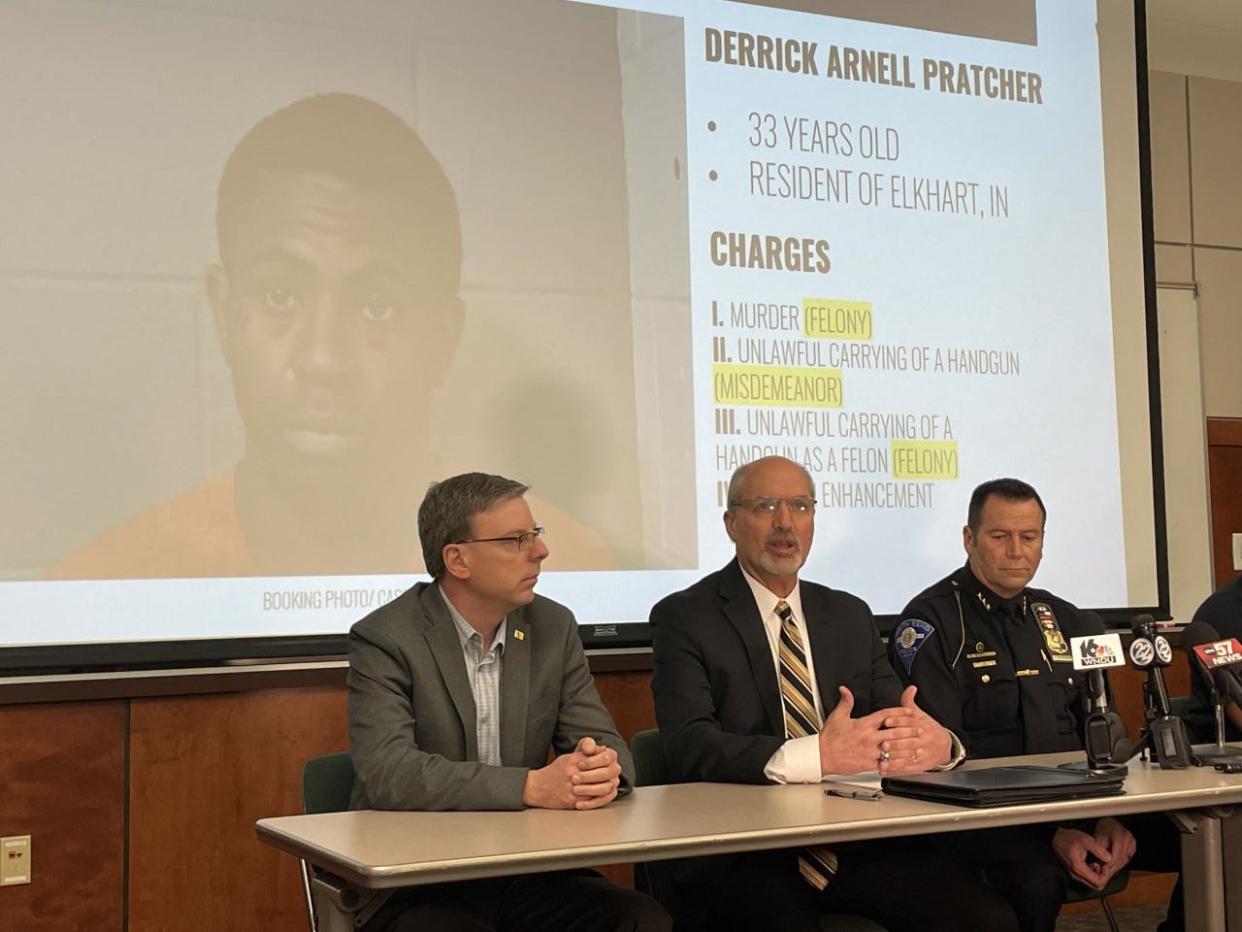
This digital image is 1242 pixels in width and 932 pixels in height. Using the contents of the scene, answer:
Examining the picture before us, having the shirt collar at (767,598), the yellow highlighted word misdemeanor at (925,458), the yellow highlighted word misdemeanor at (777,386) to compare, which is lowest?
the shirt collar at (767,598)

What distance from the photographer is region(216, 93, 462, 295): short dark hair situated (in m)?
3.90

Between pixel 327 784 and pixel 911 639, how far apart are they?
152cm

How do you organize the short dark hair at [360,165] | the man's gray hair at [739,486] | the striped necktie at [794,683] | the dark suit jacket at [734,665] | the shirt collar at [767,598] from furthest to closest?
1. the short dark hair at [360,165]
2. the man's gray hair at [739,486]
3. the shirt collar at [767,598]
4. the striped necktie at [794,683]
5. the dark suit jacket at [734,665]

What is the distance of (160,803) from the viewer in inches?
147

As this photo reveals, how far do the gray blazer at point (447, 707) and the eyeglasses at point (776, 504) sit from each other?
1.99ft

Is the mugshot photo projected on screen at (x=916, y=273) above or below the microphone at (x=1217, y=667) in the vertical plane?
above

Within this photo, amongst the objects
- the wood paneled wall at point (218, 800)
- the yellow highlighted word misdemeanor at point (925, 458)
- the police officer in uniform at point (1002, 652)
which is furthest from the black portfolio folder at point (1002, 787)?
the yellow highlighted word misdemeanor at point (925, 458)

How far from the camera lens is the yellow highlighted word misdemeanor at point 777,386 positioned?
443cm

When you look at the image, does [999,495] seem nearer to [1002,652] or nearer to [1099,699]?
[1002,652]

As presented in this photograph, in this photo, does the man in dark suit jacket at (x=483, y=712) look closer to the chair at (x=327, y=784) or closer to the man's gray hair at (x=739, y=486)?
the chair at (x=327, y=784)

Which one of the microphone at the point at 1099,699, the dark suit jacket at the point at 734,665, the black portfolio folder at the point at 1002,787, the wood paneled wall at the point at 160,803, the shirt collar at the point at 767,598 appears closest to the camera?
the black portfolio folder at the point at 1002,787

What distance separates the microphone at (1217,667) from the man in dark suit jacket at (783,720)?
56cm

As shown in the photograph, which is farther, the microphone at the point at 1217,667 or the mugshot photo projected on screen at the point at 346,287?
the mugshot photo projected on screen at the point at 346,287

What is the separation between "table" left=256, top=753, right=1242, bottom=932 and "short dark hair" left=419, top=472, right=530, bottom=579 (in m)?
0.60
